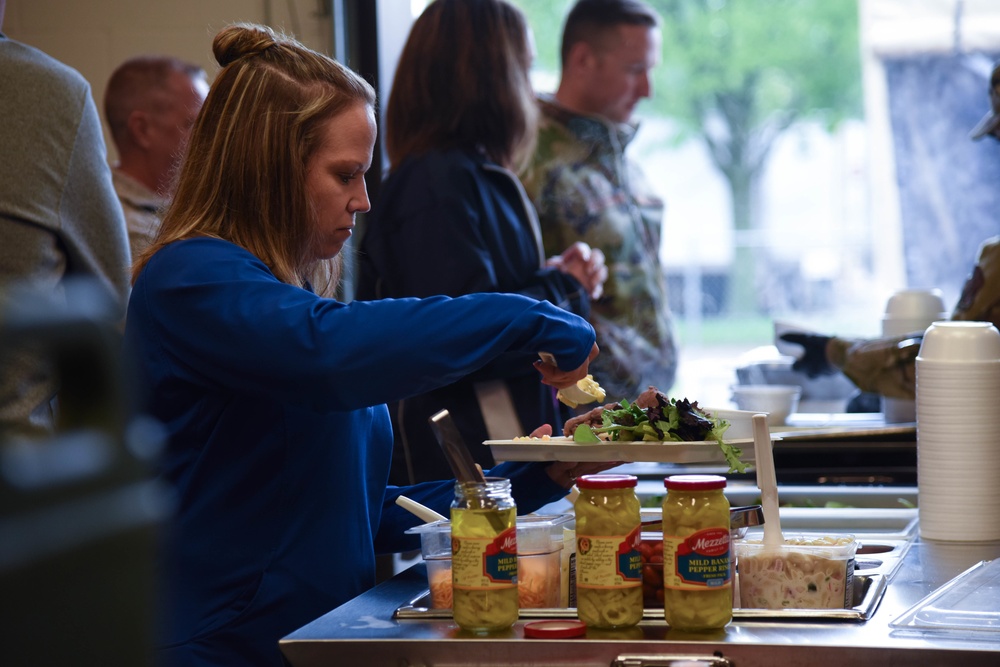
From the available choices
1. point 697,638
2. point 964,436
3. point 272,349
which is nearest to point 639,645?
point 697,638

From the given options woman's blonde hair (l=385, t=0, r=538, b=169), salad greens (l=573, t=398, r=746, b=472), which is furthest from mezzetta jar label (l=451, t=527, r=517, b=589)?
woman's blonde hair (l=385, t=0, r=538, b=169)

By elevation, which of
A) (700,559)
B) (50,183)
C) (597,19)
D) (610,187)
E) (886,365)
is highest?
(597,19)

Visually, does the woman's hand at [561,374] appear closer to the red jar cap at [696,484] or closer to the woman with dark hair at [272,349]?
the woman with dark hair at [272,349]

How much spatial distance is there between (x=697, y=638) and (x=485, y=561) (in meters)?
0.22

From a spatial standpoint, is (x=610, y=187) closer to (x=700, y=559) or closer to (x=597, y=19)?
(x=597, y=19)

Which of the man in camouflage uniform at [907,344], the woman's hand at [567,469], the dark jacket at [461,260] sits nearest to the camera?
the woman's hand at [567,469]

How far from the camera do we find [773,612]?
124 cm

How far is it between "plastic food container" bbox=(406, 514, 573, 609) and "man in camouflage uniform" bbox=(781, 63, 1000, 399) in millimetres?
1401

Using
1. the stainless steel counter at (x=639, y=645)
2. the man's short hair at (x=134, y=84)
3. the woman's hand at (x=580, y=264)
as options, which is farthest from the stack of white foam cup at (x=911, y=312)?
the man's short hair at (x=134, y=84)

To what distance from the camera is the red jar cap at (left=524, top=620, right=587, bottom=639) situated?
117 centimetres

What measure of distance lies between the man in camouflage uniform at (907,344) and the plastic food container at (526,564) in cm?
140

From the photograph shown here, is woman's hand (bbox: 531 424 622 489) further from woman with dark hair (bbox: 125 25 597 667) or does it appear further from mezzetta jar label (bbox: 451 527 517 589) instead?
mezzetta jar label (bbox: 451 527 517 589)

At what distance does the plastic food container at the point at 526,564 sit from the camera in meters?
1.34

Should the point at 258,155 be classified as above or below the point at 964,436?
above
